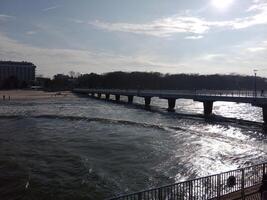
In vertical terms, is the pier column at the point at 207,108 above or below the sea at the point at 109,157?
above

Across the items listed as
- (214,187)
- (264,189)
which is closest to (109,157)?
(214,187)

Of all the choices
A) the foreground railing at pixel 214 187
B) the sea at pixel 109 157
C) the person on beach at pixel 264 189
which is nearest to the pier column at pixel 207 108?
the sea at pixel 109 157

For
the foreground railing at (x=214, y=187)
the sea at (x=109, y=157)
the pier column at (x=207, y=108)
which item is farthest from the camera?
the pier column at (x=207, y=108)

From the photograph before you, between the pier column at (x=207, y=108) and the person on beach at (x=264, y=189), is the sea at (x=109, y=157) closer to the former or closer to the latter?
the person on beach at (x=264, y=189)

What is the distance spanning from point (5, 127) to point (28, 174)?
28145 millimetres

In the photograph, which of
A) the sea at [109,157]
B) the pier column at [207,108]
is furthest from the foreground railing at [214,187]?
the pier column at [207,108]

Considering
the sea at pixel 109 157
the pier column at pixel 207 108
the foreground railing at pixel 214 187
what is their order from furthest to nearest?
the pier column at pixel 207 108 → the sea at pixel 109 157 → the foreground railing at pixel 214 187

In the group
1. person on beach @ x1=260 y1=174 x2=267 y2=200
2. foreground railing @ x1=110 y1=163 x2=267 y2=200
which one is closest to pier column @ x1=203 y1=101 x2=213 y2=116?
foreground railing @ x1=110 y1=163 x2=267 y2=200

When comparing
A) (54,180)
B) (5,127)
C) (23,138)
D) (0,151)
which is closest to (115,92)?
(5,127)

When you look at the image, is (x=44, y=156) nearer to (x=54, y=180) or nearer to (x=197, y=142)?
(x=54, y=180)

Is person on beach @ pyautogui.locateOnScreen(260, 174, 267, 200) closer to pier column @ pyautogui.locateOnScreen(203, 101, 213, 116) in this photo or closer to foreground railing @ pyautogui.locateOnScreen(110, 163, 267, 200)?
foreground railing @ pyautogui.locateOnScreen(110, 163, 267, 200)

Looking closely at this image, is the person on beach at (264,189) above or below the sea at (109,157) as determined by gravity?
above

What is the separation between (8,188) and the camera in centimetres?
2238

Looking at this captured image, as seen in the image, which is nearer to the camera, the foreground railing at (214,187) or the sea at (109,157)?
the foreground railing at (214,187)
